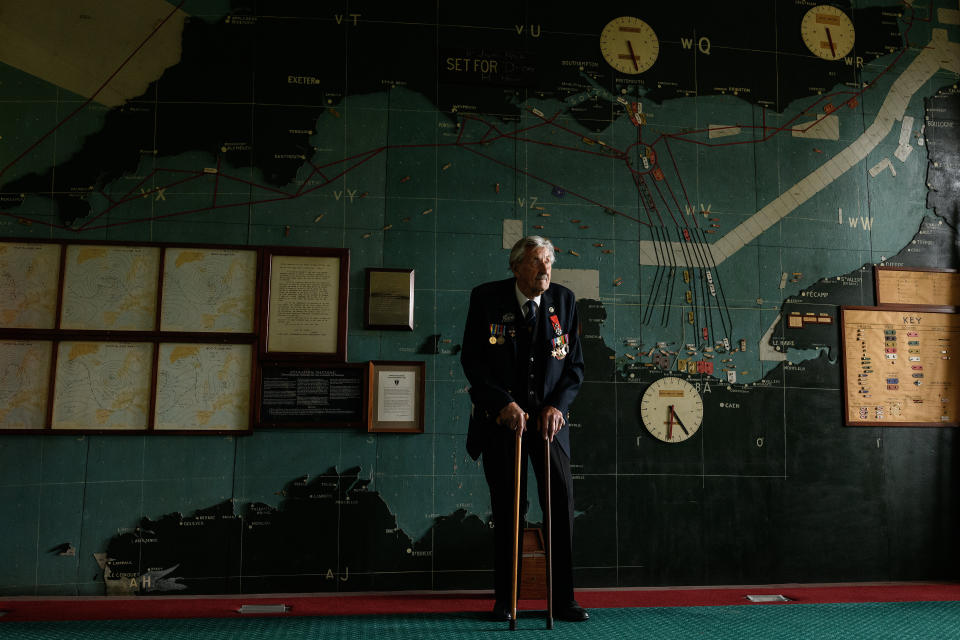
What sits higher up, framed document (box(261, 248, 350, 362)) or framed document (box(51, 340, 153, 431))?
framed document (box(261, 248, 350, 362))

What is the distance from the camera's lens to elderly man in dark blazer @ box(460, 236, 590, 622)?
3.04 meters

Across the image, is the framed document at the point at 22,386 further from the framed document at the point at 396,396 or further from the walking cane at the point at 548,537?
the walking cane at the point at 548,537

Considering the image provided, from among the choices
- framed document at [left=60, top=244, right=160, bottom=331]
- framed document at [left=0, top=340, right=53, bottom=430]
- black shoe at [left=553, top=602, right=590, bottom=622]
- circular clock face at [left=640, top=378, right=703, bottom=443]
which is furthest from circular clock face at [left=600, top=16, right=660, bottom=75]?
framed document at [left=0, top=340, right=53, bottom=430]

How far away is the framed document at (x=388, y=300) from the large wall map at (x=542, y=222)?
9 centimetres

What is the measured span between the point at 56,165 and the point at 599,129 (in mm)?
3110

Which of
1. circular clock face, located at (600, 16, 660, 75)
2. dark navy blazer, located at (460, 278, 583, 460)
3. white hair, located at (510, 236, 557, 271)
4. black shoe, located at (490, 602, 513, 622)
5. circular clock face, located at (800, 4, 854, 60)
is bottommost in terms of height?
black shoe, located at (490, 602, 513, 622)

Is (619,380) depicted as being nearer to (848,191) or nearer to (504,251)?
(504,251)

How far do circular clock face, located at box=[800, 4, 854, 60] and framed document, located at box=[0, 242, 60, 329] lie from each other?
15.3 feet

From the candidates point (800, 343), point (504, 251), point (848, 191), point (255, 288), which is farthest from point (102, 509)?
point (848, 191)

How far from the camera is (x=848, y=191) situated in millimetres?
4359

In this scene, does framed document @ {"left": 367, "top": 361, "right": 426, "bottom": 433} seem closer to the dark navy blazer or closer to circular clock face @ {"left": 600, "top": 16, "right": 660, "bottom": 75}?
the dark navy blazer

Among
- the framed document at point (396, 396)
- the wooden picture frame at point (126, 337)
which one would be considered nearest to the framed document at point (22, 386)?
the wooden picture frame at point (126, 337)

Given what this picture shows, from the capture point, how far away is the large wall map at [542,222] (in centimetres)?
383

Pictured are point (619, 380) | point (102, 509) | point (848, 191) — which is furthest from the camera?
point (848, 191)
